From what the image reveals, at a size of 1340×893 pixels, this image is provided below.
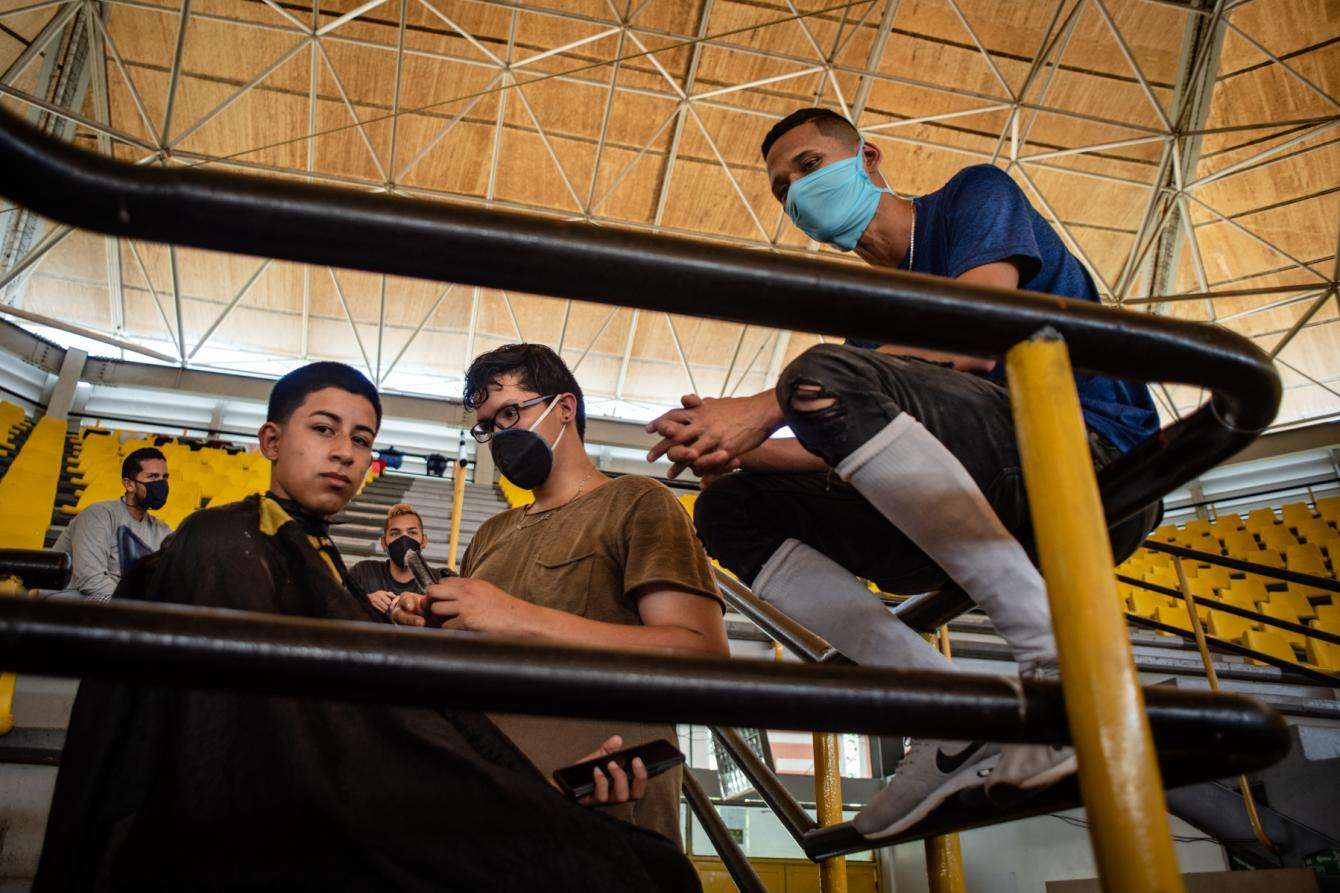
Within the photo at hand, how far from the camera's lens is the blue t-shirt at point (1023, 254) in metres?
1.38

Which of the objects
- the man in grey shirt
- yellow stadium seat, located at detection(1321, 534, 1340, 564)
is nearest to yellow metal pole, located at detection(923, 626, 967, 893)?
the man in grey shirt

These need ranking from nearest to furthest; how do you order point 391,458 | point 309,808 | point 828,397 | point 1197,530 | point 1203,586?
1. point 309,808
2. point 828,397
3. point 1203,586
4. point 1197,530
5. point 391,458

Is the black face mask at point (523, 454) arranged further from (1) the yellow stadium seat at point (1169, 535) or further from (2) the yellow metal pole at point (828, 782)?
(1) the yellow stadium seat at point (1169, 535)

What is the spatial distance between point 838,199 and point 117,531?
4.28 metres

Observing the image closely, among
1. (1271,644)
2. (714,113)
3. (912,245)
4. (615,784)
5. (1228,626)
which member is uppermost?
(714,113)

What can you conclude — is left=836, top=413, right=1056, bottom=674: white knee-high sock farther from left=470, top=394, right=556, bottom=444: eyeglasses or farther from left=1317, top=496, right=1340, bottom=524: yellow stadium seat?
left=1317, top=496, right=1340, bottom=524: yellow stadium seat

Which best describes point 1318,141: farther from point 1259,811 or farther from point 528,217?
point 528,217

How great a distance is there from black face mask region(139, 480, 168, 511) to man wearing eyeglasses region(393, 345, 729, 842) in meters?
3.34

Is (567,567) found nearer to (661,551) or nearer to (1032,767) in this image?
(661,551)

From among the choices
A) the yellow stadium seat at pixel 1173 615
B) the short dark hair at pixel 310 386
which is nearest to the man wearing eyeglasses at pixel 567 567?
the short dark hair at pixel 310 386

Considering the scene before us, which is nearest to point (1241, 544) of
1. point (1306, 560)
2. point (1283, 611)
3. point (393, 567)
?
point (1306, 560)

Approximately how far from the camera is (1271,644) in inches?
257

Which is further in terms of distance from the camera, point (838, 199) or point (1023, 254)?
point (838, 199)

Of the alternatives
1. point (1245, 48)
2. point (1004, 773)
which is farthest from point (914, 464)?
A: point (1245, 48)
